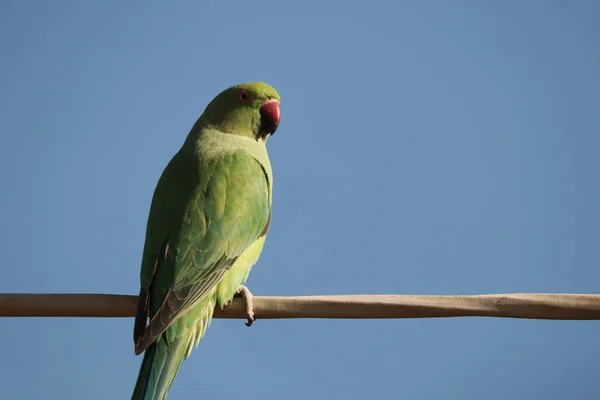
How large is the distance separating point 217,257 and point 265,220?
1.64 feet

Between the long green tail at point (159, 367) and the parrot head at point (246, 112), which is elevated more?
the parrot head at point (246, 112)

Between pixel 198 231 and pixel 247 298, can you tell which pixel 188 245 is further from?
pixel 247 298

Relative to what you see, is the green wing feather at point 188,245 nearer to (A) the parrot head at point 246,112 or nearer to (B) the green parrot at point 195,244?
(B) the green parrot at point 195,244

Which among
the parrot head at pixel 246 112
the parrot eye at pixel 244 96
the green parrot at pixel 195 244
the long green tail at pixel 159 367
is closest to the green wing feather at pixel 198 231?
the green parrot at pixel 195 244

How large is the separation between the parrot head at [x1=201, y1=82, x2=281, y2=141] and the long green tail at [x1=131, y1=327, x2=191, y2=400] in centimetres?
176

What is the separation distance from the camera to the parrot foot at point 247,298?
3.47m

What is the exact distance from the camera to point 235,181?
4.12 m

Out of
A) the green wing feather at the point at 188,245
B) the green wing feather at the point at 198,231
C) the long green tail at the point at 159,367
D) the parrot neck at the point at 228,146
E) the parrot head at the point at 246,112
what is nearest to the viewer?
the long green tail at the point at 159,367

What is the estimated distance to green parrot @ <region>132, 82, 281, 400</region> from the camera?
11.2 ft

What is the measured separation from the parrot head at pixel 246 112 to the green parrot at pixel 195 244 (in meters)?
0.19

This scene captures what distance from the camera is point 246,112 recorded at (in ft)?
16.4

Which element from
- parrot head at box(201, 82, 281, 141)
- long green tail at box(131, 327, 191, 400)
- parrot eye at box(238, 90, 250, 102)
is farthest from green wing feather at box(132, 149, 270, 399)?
parrot eye at box(238, 90, 250, 102)

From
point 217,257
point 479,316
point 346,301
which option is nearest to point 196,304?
point 217,257

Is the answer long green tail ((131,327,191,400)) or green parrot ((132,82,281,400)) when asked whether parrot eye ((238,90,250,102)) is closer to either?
green parrot ((132,82,281,400))
